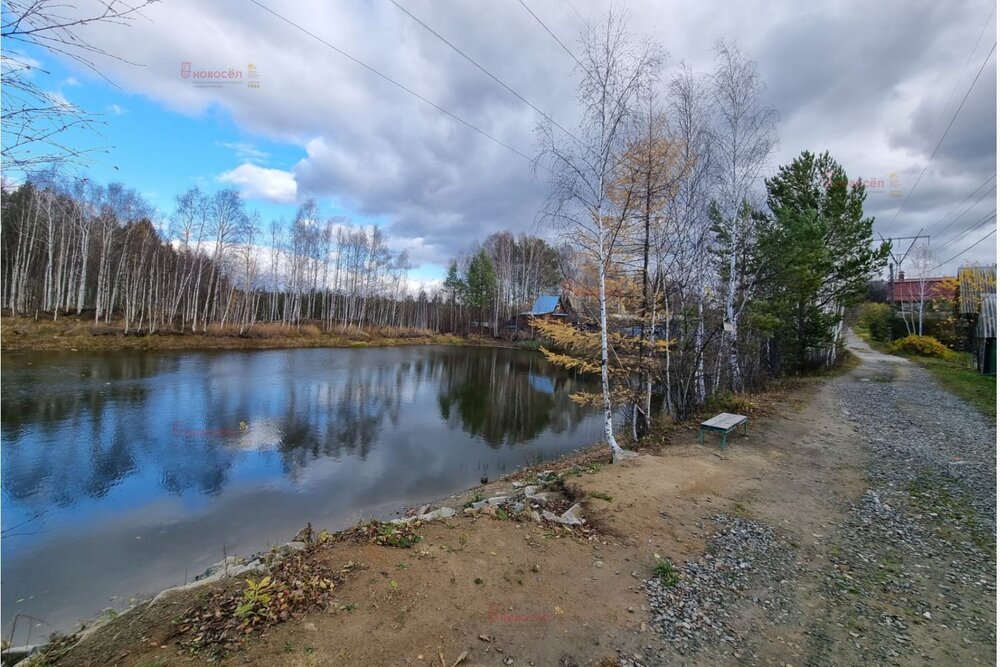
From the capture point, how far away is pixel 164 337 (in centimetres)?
2867

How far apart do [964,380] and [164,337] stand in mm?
42867

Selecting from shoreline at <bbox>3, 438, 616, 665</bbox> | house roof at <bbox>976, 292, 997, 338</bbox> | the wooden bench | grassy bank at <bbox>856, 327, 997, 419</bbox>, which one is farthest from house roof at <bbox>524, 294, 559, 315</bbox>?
the wooden bench

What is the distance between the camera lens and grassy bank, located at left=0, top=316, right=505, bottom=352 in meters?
23.7

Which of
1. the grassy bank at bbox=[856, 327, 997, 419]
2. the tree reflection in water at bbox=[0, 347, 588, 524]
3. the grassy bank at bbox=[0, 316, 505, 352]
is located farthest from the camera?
the grassy bank at bbox=[0, 316, 505, 352]

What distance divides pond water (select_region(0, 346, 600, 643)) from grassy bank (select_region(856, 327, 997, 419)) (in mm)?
10919

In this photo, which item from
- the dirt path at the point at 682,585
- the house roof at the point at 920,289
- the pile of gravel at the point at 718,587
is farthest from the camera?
the house roof at the point at 920,289

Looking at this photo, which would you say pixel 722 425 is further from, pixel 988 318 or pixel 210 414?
pixel 988 318

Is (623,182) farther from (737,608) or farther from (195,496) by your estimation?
(195,496)

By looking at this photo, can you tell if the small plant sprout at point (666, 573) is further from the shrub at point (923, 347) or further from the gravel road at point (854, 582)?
the shrub at point (923, 347)

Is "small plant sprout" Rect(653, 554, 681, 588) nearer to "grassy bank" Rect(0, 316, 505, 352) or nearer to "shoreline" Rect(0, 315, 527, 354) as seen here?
"grassy bank" Rect(0, 316, 505, 352)

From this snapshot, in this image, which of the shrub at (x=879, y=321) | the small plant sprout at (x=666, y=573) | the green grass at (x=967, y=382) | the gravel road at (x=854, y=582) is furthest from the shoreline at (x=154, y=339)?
the shrub at (x=879, y=321)

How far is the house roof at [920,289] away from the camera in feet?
108

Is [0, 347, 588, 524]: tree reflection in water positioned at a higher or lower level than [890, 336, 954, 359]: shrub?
lower

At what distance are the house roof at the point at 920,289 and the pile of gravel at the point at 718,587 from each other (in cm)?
3970
